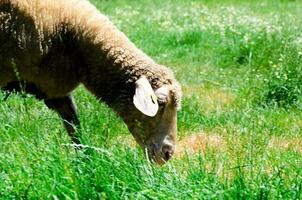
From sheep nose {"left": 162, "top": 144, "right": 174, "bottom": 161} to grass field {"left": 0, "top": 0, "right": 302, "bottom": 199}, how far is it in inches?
6.2

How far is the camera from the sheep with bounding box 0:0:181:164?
6008mm

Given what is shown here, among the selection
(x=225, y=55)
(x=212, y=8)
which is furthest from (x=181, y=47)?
(x=212, y=8)

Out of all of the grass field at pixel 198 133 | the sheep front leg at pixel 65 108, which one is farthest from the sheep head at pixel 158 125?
the sheep front leg at pixel 65 108

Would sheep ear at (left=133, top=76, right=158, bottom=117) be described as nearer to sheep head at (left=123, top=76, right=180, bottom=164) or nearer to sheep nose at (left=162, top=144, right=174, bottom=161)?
sheep head at (left=123, top=76, right=180, bottom=164)

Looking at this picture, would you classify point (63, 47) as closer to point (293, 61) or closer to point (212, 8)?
point (293, 61)

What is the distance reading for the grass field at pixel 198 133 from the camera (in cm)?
439

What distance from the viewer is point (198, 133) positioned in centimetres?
729

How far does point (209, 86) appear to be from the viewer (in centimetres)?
981

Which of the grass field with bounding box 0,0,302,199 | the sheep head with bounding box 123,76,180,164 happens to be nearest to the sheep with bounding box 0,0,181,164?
the sheep head with bounding box 123,76,180,164

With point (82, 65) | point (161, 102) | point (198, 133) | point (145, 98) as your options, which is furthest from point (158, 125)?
point (198, 133)

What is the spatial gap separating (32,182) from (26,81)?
6.07 feet

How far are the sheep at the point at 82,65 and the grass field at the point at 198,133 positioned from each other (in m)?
0.22

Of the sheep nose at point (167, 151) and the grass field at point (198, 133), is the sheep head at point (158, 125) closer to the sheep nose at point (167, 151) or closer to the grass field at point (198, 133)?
the sheep nose at point (167, 151)

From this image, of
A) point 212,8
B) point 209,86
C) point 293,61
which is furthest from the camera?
point 212,8
